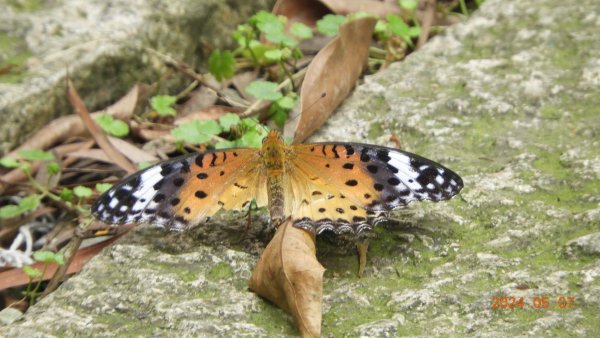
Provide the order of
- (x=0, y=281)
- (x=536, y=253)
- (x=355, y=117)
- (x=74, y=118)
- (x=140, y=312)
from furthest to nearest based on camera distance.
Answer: (x=74, y=118)
(x=355, y=117)
(x=0, y=281)
(x=536, y=253)
(x=140, y=312)

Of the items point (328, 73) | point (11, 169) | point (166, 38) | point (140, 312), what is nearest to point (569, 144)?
point (328, 73)

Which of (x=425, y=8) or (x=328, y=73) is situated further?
(x=425, y=8)

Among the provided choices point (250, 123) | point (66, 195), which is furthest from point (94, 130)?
point (250, 123)

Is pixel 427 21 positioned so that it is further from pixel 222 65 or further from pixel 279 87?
pixel 222 65

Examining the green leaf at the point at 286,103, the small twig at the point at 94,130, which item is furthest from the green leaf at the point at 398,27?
the small twig at the point at 94,130

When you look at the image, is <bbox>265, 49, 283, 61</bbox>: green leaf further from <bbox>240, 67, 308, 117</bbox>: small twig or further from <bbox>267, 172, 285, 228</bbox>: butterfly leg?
<bbox>267, 172, 285, 228</bbox>: butterfly leg

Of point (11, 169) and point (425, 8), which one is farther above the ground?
point (425, 8)

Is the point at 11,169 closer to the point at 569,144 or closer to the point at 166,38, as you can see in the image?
the point at 166,38
